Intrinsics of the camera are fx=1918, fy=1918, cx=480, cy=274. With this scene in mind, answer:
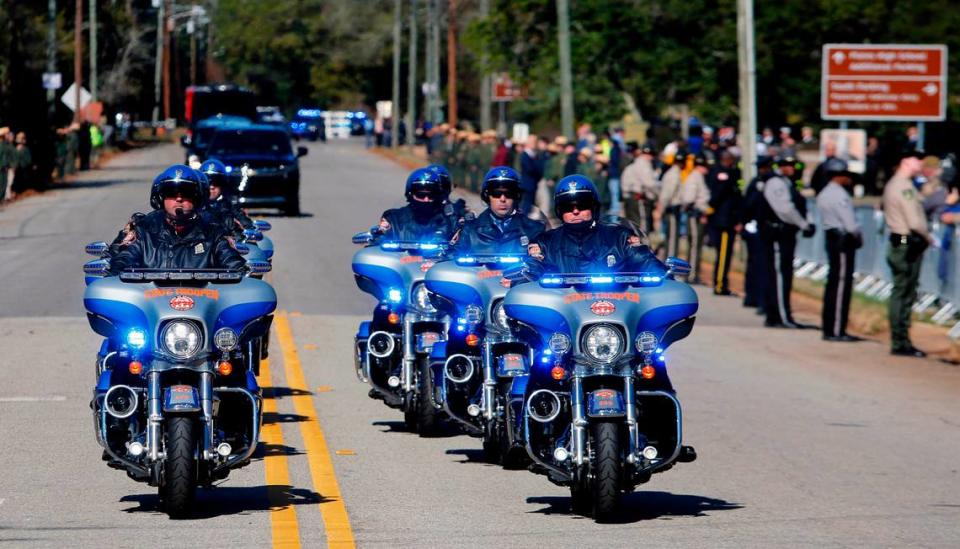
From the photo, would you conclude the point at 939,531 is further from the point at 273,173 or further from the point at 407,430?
the point at 273,173

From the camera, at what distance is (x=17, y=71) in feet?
158

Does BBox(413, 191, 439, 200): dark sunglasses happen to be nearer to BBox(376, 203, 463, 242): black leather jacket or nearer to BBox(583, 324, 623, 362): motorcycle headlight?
BBox(376, 203, 463, 242): black leather jacket

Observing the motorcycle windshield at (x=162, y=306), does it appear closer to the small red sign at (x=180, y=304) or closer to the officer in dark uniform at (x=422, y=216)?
the small red sign at (x=180, y=304)

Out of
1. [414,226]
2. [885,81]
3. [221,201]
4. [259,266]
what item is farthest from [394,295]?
[885,81]

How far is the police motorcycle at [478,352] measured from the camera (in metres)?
11.1

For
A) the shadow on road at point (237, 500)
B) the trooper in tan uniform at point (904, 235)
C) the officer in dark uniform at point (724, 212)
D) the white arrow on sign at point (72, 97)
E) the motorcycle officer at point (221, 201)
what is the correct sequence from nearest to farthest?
the shadow on road at point (237, 500), the motorcycle officer at point (221, 201), the trooper in tan uniform at point (904, 235), the officer in dark uniform at point (724, 212), the white arrow on sign at point (72, 97)

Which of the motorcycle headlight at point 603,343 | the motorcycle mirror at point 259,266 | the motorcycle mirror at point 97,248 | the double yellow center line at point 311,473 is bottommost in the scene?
the double yellow center line at point 311,473

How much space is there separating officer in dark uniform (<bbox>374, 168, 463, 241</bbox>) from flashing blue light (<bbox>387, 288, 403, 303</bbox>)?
0.43 m

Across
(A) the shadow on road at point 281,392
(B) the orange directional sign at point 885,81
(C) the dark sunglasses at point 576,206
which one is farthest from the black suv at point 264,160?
(C) the dark sunglasses at point 576,206

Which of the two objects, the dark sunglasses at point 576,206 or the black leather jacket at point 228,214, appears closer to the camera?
the dark sunglasses at point 576,206

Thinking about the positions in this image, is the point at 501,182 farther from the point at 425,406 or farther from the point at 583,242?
the point at 583,242

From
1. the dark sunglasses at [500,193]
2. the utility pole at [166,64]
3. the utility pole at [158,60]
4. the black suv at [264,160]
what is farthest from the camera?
the utility pole at [166,64]

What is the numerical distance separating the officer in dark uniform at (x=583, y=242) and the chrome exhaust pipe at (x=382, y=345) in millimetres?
3157

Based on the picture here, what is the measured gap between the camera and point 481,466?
1147cm
